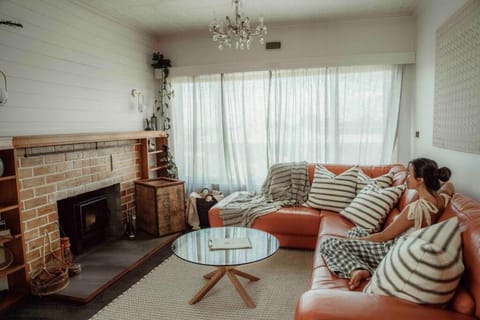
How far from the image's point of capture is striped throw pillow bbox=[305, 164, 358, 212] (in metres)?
3.38

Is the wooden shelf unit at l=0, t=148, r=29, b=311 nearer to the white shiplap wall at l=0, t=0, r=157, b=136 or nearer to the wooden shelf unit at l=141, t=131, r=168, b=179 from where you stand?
the white shiplap wall at l=0, t=0, r=157, b=136

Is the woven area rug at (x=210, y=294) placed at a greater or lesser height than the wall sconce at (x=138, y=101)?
lesser

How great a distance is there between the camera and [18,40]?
270 centimetres

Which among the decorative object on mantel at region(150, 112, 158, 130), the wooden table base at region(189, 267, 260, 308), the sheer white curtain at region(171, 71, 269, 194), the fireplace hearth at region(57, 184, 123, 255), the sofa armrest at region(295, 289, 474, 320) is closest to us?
the sofa armrest at region(295, 289, 474, 320)

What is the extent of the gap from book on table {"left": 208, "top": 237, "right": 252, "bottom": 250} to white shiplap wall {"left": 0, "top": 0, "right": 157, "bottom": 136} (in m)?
1.85

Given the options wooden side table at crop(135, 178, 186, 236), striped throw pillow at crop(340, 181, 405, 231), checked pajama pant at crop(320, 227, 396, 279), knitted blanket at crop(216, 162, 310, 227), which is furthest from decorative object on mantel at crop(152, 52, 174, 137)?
checked pajama pant at crop(320, 227, 396, 279)

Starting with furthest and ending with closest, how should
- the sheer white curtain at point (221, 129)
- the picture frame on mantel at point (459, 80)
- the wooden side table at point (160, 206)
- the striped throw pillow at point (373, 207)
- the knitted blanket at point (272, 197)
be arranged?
the sheer white curtain at point (221, 129), the wooden side table at point (160, 206), the knitted blanket at point (272, 197), the striped throw pillow at point (373, 207), the picture frame on mantel at point (459, 80)

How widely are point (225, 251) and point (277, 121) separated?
7.79ft

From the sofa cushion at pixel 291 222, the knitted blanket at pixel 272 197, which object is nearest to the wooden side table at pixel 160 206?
the knitted blanket at pixel 272 197

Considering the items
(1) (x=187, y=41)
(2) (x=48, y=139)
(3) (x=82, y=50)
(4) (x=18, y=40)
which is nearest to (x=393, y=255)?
(2) (x=48, y=139)

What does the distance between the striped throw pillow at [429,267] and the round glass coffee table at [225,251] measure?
1066 mm

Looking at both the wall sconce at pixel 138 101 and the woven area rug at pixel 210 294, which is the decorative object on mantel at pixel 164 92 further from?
the woven area rug at pixel 210 294

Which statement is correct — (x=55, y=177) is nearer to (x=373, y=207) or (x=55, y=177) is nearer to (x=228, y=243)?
(x=228, y=243)

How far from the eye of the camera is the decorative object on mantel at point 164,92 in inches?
183
